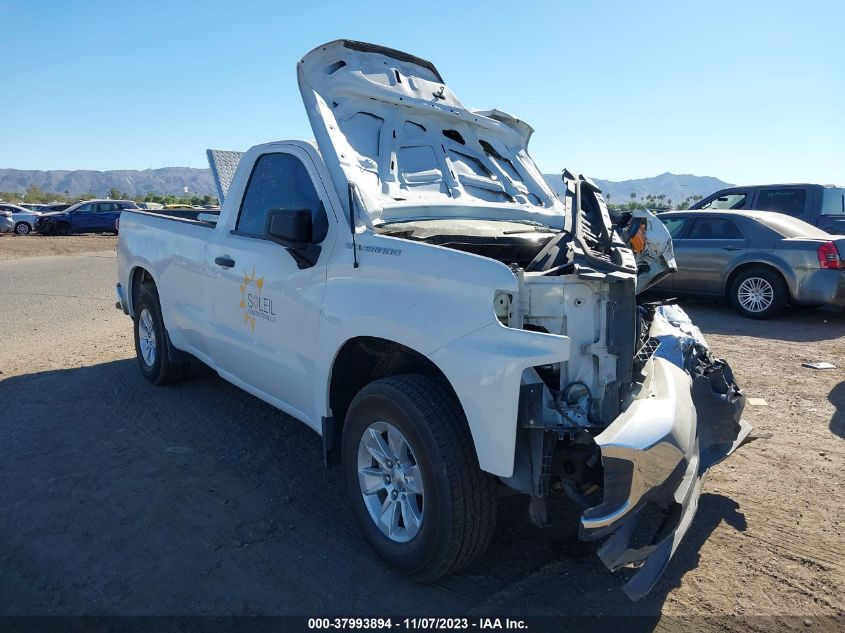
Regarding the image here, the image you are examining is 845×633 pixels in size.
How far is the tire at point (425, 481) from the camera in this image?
112 inches

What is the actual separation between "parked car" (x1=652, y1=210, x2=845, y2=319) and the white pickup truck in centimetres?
567

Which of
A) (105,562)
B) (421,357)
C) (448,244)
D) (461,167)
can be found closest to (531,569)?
(421,357)

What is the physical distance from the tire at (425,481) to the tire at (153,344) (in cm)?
318

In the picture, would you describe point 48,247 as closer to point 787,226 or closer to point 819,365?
point 787,226

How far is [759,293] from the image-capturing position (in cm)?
953

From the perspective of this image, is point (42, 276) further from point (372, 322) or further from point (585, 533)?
point (585, 533)

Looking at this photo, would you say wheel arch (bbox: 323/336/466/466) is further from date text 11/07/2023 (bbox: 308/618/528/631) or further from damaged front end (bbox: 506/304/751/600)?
date text 11/07/2023 (bbox: 308/618/528/631)

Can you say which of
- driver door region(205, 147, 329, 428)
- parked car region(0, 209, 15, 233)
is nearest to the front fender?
driver door region(205, 147, 329, 428)

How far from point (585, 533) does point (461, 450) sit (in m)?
0.62

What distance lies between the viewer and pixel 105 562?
3.24 m

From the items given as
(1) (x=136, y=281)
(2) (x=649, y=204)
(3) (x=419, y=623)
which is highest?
(2) (x=649, y=204)

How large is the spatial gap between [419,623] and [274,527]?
112 centimetres

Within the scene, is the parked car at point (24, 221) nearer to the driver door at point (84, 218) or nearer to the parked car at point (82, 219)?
the parked car at point (82, 219)

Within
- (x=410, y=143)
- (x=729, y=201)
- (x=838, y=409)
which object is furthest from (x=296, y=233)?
(x=729, y=201)
